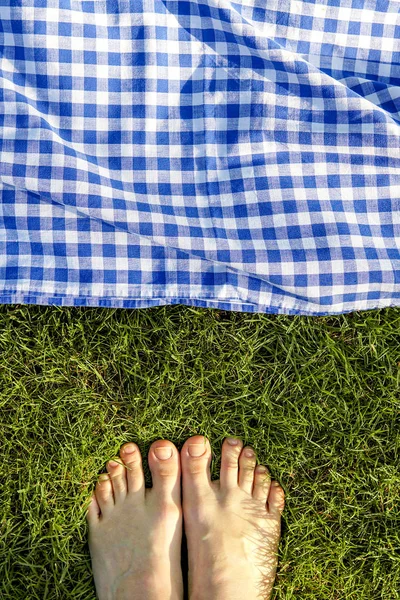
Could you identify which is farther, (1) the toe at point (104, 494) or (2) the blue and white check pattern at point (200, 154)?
(1) the toe at point (104, 494)

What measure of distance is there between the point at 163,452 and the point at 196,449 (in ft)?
0.28

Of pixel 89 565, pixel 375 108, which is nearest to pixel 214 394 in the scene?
pixel 89 565

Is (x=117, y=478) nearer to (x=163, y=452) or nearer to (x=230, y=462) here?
(x=163, y=452)

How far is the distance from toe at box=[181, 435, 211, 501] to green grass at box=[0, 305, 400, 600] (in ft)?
0.11

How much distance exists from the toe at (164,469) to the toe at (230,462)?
0.12 meters

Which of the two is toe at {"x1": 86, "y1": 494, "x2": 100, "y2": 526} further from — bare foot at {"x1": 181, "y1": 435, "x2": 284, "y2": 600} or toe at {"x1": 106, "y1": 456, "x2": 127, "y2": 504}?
bare foot at {"x1": 181, "y1": 435, "x2": 284, "y2": 600}

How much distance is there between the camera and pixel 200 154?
1.26m

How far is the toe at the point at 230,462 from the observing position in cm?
139

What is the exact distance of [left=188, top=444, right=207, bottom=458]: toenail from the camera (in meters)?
1.39

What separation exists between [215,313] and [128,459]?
45 cm

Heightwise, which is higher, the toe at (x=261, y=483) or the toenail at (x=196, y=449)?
the toenail at (x=196, y=449)

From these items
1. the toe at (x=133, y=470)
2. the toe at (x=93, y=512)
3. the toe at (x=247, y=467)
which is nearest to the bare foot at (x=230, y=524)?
the toe at (x=247, y=467)

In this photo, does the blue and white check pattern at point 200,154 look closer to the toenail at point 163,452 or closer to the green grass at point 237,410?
the green grass at point 237,410

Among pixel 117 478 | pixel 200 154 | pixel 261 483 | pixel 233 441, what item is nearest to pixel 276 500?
pixel 261 483
